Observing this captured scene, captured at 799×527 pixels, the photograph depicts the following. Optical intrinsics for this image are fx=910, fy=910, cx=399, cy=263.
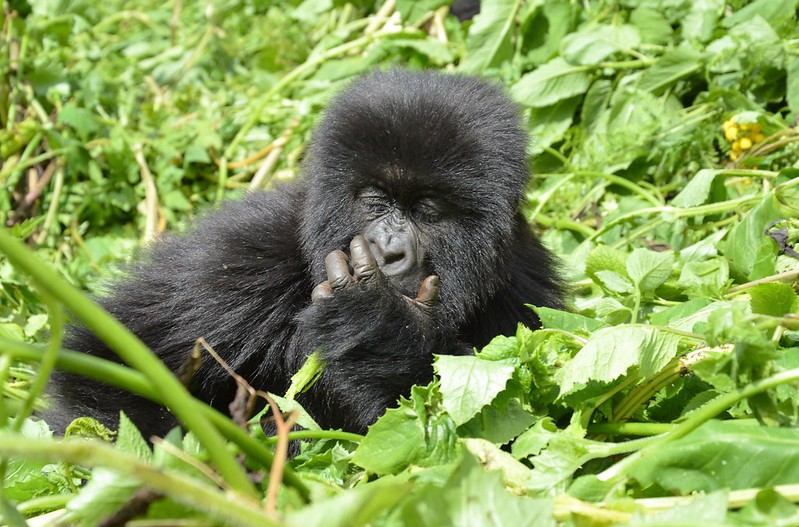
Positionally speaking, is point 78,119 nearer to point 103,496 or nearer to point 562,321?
point 562,321

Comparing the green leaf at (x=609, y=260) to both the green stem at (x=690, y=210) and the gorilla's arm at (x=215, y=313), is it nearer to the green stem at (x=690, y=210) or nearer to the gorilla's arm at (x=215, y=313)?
the green stem at (x=690, y=210)

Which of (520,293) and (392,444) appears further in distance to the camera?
(520,293)

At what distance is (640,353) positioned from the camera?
6.69 feet

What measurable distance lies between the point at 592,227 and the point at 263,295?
1892 millimetres

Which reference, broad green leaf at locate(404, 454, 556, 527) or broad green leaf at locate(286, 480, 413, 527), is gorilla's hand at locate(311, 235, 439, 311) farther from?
broad green leaf at locate(286, 480, 413, 527)

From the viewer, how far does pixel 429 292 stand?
279cm

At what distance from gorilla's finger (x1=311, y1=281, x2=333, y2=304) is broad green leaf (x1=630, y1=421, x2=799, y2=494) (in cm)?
130

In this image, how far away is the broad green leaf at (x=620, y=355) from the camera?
6.68 feet

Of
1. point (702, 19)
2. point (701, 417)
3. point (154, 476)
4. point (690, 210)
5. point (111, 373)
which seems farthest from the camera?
point (702, 19)

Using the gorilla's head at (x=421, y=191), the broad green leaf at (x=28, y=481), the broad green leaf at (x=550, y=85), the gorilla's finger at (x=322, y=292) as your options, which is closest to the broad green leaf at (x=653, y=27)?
the broad green leaf at (x=550, y=85)

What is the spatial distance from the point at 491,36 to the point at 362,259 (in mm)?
2714

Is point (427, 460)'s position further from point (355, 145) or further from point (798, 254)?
point (798, 254)

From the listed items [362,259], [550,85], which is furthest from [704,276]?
[550,85]

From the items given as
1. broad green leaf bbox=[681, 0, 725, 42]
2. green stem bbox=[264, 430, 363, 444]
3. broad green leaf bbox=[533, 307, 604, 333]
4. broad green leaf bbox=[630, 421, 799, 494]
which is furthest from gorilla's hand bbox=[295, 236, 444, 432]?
broad green leaf bbox=[681, 0, 725, 42]
